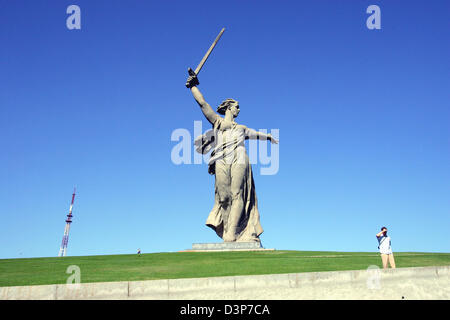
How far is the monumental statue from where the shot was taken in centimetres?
2259

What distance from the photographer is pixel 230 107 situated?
2412 centimetres

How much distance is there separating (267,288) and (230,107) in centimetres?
1535

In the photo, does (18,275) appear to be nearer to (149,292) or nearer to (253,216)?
(149,292)

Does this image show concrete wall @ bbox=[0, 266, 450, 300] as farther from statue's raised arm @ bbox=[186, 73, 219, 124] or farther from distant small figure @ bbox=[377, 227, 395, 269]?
statue's raised arm @ bbox=[186, 73, 219, 124]

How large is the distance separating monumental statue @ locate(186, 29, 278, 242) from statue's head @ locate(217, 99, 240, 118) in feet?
1.12

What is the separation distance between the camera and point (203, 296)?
9492 millimetres

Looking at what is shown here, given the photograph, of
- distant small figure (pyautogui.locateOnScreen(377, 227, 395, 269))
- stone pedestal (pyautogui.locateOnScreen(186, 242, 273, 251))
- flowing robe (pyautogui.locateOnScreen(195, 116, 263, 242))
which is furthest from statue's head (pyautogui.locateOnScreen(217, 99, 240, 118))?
distant small figure (pyautogui.locateOnScreen(377, 227, 395, 269))

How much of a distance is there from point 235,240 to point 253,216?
5.93ft

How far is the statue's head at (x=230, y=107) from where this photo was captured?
2412cm

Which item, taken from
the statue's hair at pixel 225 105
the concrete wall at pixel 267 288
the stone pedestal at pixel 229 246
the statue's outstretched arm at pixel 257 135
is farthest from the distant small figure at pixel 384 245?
the statue's hair at pixel 225 105

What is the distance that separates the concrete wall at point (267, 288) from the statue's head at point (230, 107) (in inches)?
587

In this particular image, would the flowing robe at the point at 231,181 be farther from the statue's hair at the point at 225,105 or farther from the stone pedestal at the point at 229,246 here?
the stone pedestal at the point at 229,246

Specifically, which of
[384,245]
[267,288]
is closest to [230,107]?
[384,245]

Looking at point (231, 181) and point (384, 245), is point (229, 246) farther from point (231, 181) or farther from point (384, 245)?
point (384, 245)
